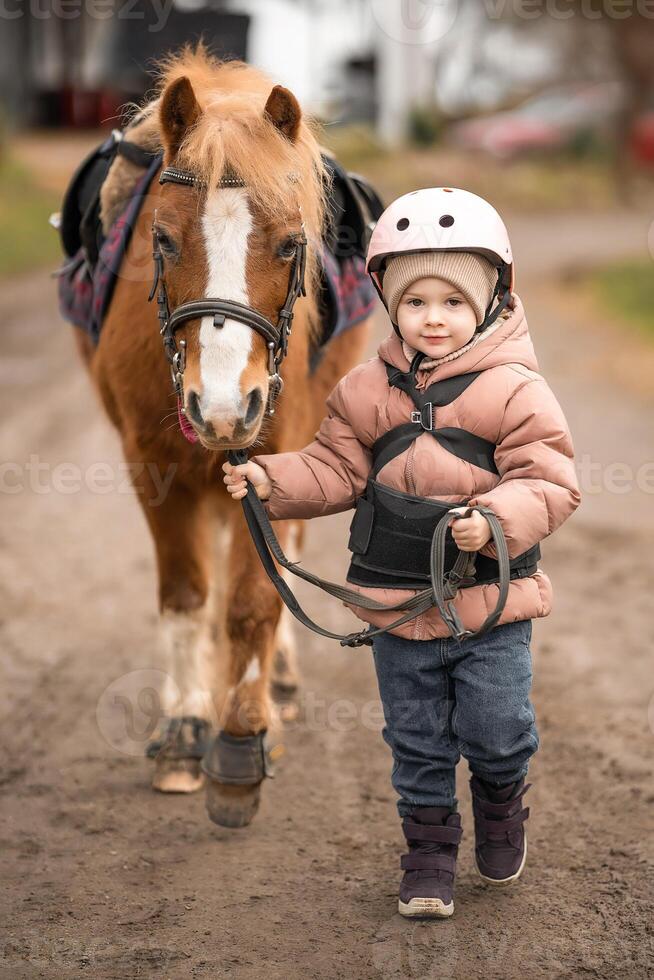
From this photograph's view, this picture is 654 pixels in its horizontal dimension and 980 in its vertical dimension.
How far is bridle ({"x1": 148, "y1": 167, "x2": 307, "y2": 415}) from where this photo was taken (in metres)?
2.79

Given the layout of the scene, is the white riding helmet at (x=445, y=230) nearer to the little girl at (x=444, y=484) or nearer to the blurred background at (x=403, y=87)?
the little girl at (x=444, y=484)

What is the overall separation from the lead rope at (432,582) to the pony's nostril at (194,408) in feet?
0.92

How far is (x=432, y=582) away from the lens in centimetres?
283

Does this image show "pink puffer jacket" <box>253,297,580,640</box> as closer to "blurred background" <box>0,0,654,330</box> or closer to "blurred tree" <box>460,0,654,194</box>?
"blurred background" <box>0,0,654,330</box>

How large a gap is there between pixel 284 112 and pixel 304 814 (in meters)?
2.08

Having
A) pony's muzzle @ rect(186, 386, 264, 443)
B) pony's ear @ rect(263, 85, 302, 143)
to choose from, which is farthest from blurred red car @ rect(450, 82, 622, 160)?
pony's muzzle @ rect(186, 386, 264, 443)

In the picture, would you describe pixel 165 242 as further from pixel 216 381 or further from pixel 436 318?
pixel 436 318

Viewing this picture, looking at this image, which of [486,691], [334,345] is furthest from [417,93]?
[486,691]

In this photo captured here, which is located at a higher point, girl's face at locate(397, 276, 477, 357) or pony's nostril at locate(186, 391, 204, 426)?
girl's face at locate(397, 276, 477, 357)

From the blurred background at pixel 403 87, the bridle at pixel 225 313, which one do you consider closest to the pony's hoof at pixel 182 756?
the bridle at pixel 225 313

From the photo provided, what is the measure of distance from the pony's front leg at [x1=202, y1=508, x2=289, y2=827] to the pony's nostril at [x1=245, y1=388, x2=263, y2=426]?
880 millimetres

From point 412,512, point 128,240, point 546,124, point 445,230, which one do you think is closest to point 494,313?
point 445,230

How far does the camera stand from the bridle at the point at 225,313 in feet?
9.17

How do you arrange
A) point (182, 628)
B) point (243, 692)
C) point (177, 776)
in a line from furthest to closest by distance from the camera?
1. point (182, 628)
2. point (177, 776)
3. point (243, 692)
